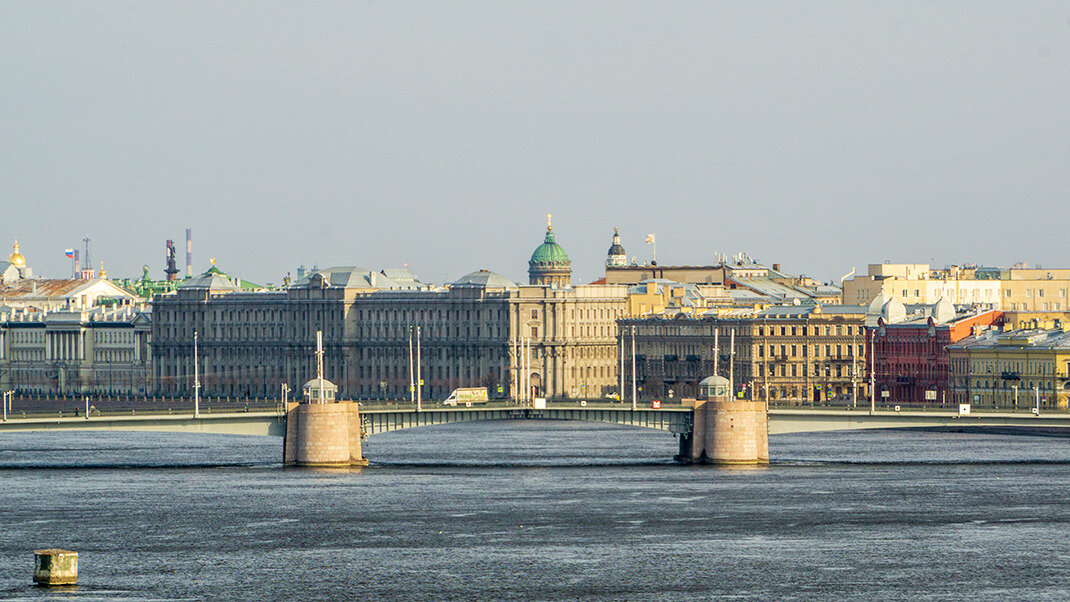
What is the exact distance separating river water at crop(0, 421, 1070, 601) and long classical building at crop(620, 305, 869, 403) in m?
44.5

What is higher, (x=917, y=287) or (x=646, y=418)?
(x=917, y=287)

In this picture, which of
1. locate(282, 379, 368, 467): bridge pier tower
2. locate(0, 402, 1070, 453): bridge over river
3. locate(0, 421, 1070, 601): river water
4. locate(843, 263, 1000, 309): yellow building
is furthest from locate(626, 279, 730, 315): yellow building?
locate(282, 379, 368, 467): bridge pier tower

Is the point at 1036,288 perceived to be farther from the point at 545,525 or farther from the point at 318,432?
the point at 545,525

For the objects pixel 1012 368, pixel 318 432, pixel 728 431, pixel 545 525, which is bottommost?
pixel 545 525

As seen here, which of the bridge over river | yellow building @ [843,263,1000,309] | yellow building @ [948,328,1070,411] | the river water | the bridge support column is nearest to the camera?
the river water

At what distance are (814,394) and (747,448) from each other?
58.6 meters

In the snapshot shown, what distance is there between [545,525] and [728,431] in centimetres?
2007

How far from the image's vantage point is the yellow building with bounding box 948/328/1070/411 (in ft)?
447

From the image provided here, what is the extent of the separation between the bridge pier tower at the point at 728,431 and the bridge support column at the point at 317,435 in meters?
11.9

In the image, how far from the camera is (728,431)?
100m

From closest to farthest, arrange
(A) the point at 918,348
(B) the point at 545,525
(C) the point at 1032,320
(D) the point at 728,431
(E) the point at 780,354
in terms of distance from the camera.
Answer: (B) the point at 545,525, (D) the point at 728,431, (A) the point at 918,348, (C) the point at 1032,320, (E) the point at 780,354

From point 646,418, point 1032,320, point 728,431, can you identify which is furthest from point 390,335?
point 728,431

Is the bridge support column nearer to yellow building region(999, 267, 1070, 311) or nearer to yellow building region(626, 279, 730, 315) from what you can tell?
yellow building region(626, 279, 730, 315)

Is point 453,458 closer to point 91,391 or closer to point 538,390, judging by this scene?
point 538,390
